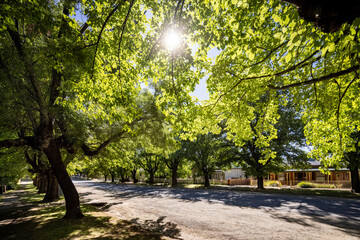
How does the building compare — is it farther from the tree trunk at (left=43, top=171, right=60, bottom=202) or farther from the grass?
the tree trunk at (left=43, top=171, right=60, bottom=202)

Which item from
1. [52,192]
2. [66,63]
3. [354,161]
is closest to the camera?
[66,63]

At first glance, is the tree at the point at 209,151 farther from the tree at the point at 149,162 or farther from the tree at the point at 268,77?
the tree at the point at 268,77

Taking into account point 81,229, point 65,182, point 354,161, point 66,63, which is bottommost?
point 81,229

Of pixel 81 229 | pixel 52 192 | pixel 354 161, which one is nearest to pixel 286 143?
pixel 354 161

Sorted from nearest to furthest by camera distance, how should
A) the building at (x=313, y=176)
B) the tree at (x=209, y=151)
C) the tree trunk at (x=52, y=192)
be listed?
1. the tree trunk at (x=52, y=192)
2. the tree at (x=209, y=151)
3. the building at (x=313, y=176)

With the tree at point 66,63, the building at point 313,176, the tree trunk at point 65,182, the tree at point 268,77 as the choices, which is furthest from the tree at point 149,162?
the tree at point 268,77

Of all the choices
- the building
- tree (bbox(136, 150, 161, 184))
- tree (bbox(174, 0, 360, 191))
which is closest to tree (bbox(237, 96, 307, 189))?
the building

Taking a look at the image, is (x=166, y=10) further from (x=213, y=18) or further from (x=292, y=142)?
(x=292, y=142)

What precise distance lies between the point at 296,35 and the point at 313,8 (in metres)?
0.39

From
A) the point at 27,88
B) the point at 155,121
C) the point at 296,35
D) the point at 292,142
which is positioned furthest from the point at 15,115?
the point at 292,142

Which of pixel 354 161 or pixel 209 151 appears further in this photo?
pixel 209 151

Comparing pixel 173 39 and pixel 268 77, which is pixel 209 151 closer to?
pixel 268 77

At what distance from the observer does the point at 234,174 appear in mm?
53719

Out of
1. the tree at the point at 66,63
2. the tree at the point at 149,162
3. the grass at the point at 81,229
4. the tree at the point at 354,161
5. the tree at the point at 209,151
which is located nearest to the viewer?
the tree at the point at 66,63
